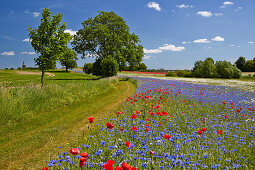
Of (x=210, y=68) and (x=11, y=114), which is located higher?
(x=210, y=68)

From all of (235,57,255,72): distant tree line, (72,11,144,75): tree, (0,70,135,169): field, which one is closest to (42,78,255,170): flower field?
(0,70,135,169): field

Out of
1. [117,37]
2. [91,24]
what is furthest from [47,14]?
[91,24]

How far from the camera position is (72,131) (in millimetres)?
7691

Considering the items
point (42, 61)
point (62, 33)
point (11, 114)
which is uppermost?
point (62, 33)

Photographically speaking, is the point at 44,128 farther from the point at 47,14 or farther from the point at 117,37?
the point at 117,37

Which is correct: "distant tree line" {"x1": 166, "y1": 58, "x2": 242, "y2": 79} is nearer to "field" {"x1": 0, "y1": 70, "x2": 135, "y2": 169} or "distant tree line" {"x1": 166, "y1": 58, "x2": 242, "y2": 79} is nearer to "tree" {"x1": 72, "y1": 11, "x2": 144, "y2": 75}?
"tree" {"x1": 72, "y1": 11, "x2": 144, "y2": 75}

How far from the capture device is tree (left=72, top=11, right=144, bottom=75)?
116 feet

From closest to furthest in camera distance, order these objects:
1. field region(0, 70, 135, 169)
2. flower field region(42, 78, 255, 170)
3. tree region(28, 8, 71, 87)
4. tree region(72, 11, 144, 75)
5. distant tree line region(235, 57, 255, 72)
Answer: flower field region(42, 78, 255, 170)
field region(0, 70, 135, 169)
tree region(28, 8, 71, 87)
tree region(72, 11, 144, 75)
distant tree line region(235, 57, 255, 72)

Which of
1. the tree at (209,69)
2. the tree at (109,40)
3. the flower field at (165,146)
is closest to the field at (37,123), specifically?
the flower field at (165,146)

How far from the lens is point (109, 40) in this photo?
3559cm

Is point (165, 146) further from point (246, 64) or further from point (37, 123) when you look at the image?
point (246, 64)

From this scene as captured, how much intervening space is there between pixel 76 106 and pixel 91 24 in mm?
30254

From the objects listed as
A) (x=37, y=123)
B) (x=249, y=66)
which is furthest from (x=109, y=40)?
(x=249, y=66)

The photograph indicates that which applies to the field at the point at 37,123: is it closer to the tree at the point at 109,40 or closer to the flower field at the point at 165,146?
the flower field at the point at 165,146
